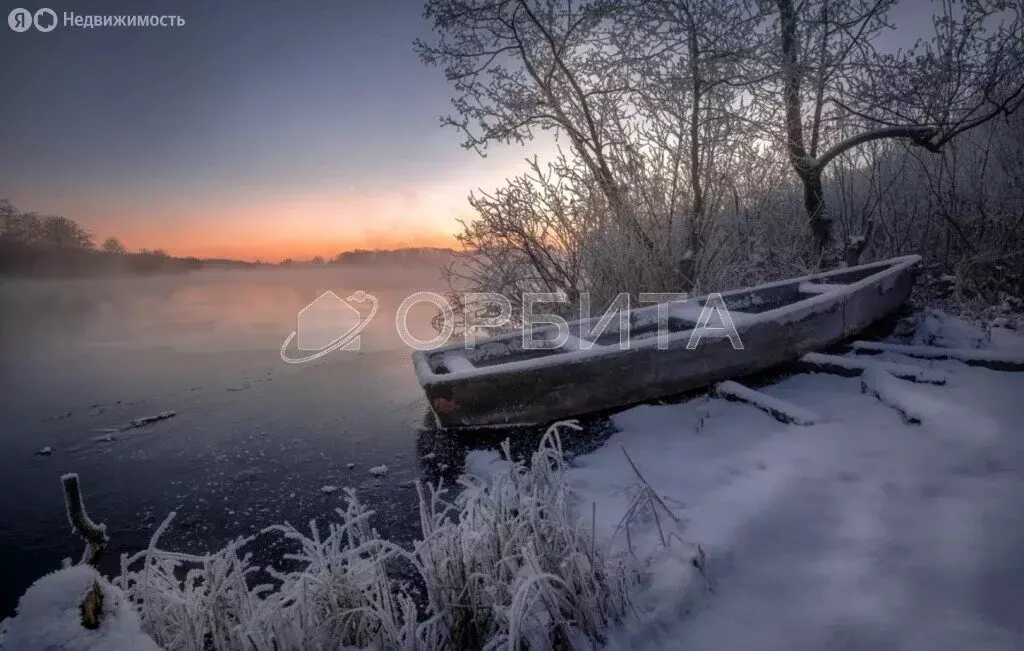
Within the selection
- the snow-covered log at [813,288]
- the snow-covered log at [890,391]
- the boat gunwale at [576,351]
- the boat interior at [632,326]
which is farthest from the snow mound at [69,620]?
the snow-covered log at [813,288]

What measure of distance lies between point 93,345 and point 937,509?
14524 millimetres

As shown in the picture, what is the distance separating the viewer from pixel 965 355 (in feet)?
14.7

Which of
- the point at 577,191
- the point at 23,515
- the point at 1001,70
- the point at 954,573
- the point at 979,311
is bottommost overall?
the point at 23,515

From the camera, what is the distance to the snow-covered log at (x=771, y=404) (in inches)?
144

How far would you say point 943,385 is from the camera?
4.11m

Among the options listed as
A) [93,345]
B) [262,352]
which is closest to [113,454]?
[262,352]

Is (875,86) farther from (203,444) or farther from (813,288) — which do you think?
(203,444)

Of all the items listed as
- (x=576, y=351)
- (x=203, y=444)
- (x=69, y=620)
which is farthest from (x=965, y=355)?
(x=203, y=444)

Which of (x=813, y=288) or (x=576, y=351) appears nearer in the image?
(x=576, y=351)

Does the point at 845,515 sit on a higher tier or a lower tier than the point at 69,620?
lower

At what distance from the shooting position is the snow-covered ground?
191cm

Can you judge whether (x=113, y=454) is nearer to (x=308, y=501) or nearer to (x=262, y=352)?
(x=308, y=501)

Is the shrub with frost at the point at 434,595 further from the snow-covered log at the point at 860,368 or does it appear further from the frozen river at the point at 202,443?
the snow-covered log at the point at 860,368

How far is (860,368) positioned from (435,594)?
4.20 m
